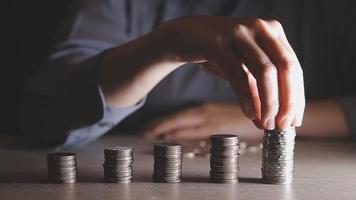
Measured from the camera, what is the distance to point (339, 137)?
149cm

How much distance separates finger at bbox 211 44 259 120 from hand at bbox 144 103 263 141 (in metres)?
0.53

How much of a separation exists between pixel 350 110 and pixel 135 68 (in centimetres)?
65

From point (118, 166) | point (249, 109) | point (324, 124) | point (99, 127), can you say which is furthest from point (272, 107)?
point (324, 124)

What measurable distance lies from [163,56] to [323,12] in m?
0.72

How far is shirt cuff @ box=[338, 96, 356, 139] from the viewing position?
148 cm

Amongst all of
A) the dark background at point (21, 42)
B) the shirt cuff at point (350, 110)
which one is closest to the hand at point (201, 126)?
the shirt cuff at point (350, 110)

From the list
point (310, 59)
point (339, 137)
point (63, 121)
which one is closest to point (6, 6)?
point (63, 121)

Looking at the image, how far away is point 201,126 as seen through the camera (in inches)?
57.4

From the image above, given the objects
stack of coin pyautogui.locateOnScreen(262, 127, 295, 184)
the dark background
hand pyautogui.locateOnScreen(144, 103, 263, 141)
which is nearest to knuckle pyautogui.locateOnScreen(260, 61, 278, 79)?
stack of coin pyautogui.locateOnScreen(262, 127, 295, 184)

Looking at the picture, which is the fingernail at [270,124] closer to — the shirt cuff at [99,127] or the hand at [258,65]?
the hand at [258,65]

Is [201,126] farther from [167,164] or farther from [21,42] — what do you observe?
[21,42]

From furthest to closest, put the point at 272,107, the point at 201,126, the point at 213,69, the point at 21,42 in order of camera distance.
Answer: the point at 21,42 < the point at 201,126 < the point at 213,69 < the point at 272,107

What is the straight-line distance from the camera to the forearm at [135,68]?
3.59 feet

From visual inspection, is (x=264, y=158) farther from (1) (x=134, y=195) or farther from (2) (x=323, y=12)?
(2) (x=323, y=12)
